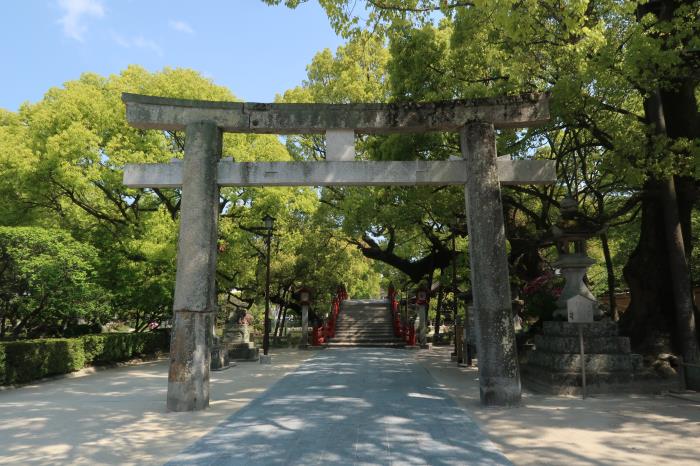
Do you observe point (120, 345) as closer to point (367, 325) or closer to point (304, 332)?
point (304, 332)

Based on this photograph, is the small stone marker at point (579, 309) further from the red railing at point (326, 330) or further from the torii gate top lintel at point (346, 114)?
the red railing at point (326, 330)

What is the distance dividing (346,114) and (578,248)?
6376mm

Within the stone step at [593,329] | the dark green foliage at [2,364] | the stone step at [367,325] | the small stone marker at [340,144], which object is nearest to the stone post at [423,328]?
the stone step at [367,325]

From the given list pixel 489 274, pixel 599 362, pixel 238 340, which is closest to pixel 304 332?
pixel 238 340

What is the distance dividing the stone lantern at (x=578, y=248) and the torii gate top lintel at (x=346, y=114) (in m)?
2.94

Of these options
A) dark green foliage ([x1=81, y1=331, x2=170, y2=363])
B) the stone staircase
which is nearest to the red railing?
the stone staircase

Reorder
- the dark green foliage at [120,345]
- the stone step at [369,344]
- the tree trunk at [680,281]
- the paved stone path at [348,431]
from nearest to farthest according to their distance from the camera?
the paved stone path at [348,431] → the tree trunk at [680,281] → the dark green foliage at [120,345] → the stone step at [369,344]

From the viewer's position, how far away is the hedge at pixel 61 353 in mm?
9812

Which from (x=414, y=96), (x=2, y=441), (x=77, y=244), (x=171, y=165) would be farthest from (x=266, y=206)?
(x=2, y=441)

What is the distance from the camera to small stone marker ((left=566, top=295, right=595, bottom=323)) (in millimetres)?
8414

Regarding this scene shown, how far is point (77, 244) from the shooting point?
40.9ft

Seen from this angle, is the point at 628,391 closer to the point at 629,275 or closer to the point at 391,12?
the point at 629,275

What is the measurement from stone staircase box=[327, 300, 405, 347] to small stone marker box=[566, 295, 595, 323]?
1294 cm

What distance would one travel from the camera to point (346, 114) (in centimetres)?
792
